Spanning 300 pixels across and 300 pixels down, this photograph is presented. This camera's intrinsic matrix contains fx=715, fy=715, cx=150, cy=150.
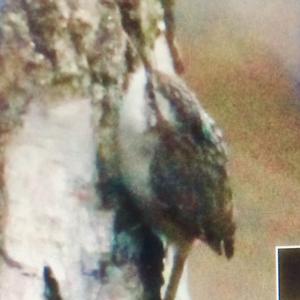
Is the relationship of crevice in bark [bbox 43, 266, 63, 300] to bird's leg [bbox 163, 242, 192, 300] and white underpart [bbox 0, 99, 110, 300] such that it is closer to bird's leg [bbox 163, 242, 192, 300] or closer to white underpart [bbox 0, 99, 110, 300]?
white underpart [bbox 0, 99, 110, 300]

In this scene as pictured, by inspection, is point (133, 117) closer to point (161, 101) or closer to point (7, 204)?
point (161, 101)

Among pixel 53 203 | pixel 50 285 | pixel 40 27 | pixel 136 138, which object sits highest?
pixel 40 27

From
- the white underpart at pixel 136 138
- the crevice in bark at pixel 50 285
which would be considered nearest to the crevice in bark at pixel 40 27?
the white underpart at pixel 136 138

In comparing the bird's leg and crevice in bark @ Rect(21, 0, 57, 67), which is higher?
crevice in bark @ Rect(21, 0, 57, 67)

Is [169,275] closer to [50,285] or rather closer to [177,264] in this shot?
[177,264]

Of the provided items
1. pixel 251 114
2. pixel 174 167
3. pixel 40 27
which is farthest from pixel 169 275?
pixel 40 27

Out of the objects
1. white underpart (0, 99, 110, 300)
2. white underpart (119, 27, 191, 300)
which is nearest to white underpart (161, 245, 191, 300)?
white underpart (119, 27, 191, 300)
